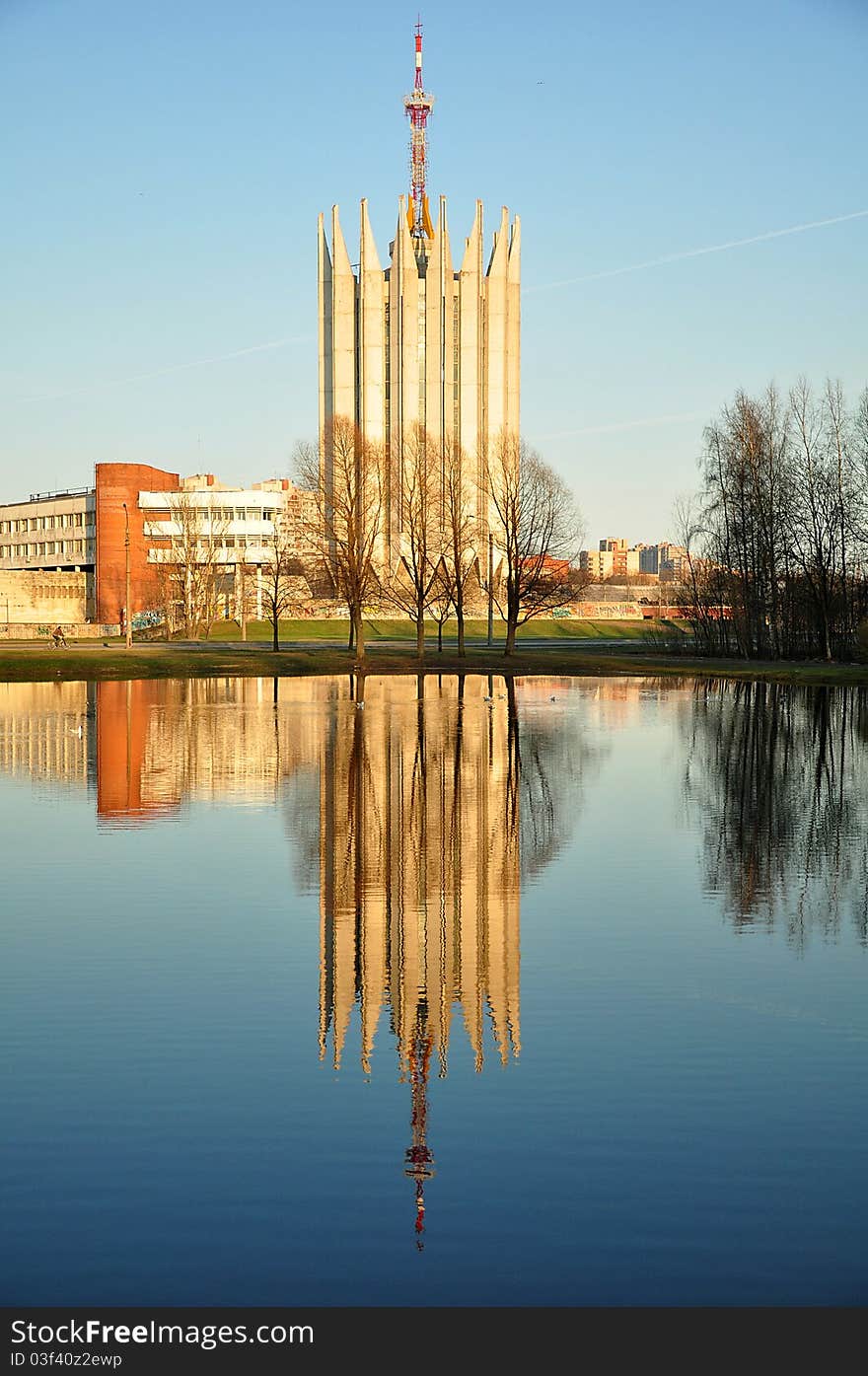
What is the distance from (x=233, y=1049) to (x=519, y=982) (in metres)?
2.86

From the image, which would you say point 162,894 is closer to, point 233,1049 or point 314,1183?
point 233,1049

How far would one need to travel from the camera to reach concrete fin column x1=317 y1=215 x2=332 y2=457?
134250 mm

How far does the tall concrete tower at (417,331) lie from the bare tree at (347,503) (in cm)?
5024

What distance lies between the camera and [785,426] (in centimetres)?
7694

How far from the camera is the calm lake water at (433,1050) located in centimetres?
728

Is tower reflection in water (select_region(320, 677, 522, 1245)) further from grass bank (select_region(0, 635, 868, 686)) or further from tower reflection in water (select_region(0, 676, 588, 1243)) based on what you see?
grass bank (select_region(0, 635, 868, 686))

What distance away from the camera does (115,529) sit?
140 meters

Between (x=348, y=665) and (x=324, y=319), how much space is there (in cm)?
7542

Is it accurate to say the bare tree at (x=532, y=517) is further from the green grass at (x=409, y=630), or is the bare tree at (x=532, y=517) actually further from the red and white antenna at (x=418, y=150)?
the red and white antenna at (x=418, y=150)

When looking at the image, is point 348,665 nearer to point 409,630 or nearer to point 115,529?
point 409,630

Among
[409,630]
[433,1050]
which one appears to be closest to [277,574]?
[409,630]

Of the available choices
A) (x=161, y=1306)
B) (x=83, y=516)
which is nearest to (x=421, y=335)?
(x=83, y=516)

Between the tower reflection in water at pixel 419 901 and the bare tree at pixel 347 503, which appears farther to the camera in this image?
the bare tree at pixel 347 503

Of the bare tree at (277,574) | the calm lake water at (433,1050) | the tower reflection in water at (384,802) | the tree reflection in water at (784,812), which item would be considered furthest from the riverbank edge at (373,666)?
the calm lake water at (433,1050)
